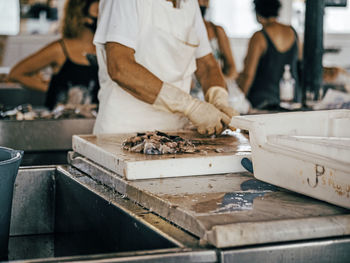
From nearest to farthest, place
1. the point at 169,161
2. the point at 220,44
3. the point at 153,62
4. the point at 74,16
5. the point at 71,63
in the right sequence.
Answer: the point at 169,161
the point at 153,62
the point at 74,16
the point at 71,63
the point at 220,44

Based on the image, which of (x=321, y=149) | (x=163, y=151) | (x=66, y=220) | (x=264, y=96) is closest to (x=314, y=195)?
(x=321, y=149)

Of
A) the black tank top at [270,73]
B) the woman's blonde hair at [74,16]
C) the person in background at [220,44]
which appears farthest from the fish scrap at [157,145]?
the person in background at [220,44]

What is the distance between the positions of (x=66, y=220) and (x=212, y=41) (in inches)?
134

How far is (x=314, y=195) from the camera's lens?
113 centimetres

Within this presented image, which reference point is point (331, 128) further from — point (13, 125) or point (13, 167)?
point (13, 125)

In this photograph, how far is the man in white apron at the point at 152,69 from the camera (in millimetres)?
2135

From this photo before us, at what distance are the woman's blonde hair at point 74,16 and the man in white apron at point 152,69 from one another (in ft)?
4.59

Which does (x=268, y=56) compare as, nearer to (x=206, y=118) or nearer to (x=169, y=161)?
(x=206, y=118)

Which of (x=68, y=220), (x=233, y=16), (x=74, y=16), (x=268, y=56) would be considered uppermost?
(x=233, y=16)

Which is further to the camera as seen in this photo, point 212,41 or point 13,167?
point 212,41

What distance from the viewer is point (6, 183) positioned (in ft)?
3.93

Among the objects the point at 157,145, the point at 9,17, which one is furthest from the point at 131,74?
the point at 9,17

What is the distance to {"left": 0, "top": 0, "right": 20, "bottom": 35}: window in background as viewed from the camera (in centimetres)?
735

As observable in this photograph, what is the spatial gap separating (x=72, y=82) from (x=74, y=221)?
2.77 m
